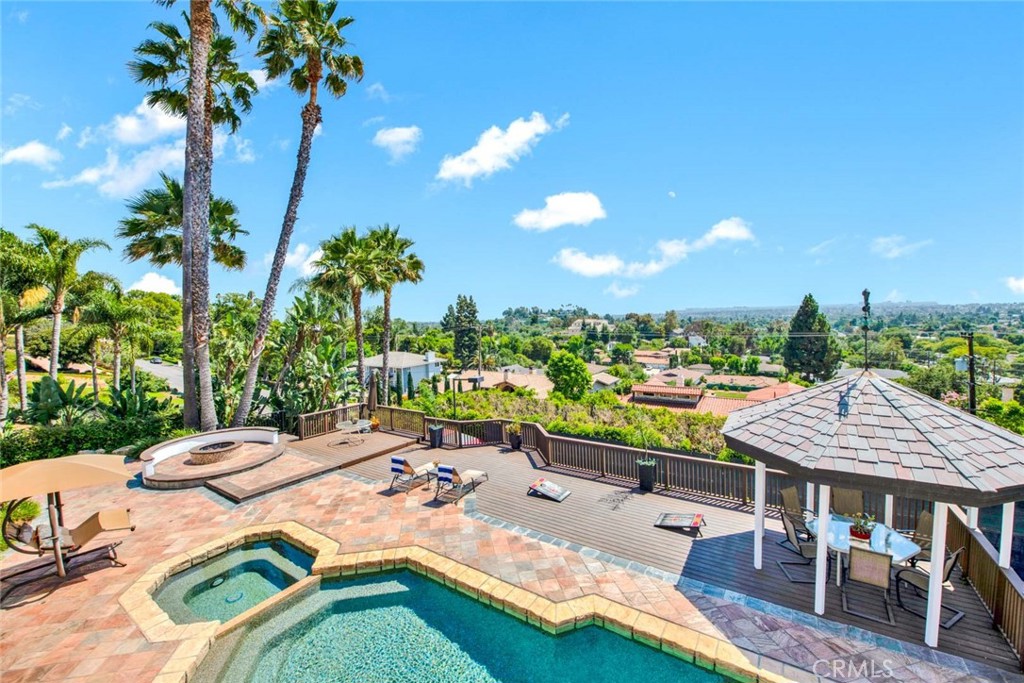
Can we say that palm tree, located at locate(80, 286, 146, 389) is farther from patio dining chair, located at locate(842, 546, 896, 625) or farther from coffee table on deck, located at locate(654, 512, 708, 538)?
patio dining chair, located at locate(842, 546, 896, 625)

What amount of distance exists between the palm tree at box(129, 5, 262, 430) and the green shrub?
3.28 feet

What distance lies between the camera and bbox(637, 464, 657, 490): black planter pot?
9.30 metres

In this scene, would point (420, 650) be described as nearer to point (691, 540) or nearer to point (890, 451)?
point (691, 540)

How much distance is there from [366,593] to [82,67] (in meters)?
15.7

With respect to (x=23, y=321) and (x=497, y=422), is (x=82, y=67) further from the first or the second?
(x=497, y=422)

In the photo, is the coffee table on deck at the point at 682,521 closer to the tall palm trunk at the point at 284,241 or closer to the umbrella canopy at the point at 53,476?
the umbrella canopy at the point at 53,476

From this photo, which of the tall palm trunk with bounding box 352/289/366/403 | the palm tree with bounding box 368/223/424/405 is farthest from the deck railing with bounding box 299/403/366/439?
the palm tree with bounding box 368/223/424/405

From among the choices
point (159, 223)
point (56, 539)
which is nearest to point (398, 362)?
point (159, 223)

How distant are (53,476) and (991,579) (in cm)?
1227

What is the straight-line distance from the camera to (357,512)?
8625mm

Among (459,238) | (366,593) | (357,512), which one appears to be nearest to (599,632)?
(366,593)

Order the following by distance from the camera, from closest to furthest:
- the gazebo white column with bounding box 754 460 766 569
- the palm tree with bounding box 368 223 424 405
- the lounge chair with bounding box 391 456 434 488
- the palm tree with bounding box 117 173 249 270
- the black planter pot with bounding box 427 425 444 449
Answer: the gazebo white column with bounding box 754 460 766 569
the lounge chair with bounding box 391 456 434 488
the black planter pot with bounding box 427 425 444 449
the palm tree with bounding box 117 173 249 270
the palm tree with bounding box 368 223 424 405

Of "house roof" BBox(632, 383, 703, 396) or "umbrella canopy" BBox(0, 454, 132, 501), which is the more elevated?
"umbrella canopy" BBox(0, 454, 132, 501)

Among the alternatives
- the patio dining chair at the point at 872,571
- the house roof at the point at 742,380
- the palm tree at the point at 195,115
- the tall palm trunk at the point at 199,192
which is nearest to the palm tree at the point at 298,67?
the palm tree at the point at 195,115
